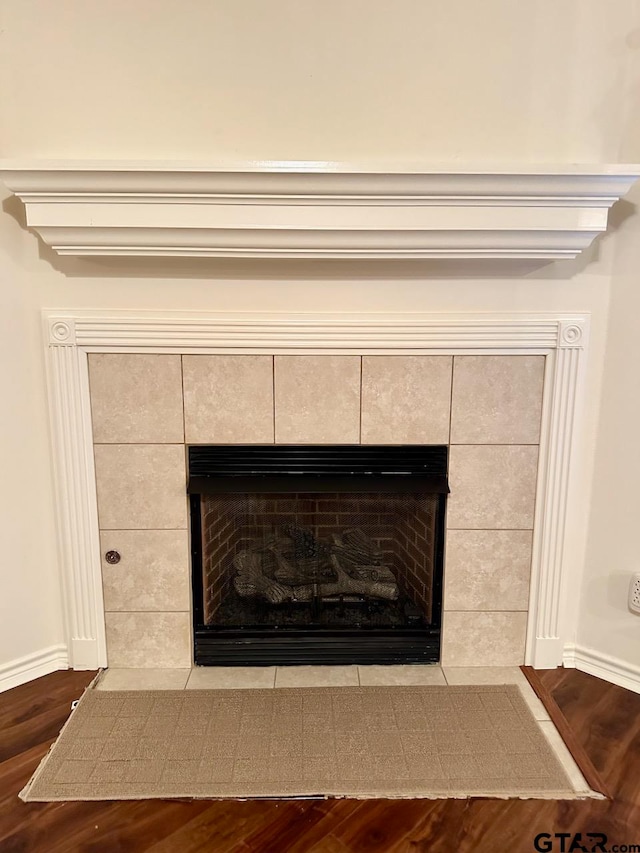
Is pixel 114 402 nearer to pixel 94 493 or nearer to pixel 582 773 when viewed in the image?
pixel 94 493

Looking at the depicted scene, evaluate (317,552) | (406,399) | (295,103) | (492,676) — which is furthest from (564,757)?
(295,103)

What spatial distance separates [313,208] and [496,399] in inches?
30.8

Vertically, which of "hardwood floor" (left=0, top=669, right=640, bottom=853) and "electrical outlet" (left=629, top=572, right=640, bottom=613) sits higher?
"electrical outlet" (left=629, top=572, right=640, bottom=613)

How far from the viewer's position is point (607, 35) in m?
1.60

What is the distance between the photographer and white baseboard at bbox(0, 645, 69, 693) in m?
1.82

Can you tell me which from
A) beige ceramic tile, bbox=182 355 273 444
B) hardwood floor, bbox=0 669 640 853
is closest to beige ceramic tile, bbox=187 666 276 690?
hardwood floor, bbox=0 669 640 853

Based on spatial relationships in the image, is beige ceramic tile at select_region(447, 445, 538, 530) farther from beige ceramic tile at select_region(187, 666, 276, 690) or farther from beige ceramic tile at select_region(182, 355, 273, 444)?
beige ceramic tile at select_region(187, 666, 276, 690)

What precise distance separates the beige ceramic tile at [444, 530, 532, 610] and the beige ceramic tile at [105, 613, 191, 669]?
863 millimetres

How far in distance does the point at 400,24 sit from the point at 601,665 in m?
1.99

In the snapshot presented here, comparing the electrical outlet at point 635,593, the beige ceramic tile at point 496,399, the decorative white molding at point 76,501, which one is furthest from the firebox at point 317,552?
the electrical outlet at point 635,593

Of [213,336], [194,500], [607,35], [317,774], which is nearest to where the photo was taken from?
[317,774]

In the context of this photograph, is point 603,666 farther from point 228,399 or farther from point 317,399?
point 228,399

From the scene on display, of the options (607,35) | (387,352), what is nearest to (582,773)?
(387,352)

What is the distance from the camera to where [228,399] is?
1.78 meters
